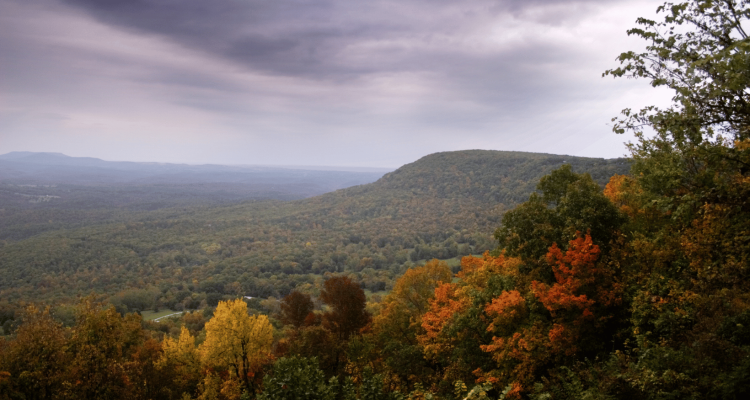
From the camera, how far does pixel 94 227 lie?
166875 millimetres

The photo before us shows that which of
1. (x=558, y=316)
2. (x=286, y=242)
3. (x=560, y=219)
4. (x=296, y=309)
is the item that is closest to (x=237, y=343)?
(x=296, y=309)

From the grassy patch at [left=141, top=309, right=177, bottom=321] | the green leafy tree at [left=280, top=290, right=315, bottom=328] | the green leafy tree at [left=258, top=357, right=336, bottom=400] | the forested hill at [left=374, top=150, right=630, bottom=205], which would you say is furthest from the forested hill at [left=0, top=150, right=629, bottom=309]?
the green leafy tree at [left=258, top=357, right=336, bottom=400]

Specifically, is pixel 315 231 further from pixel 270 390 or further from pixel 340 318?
pixel 270 390

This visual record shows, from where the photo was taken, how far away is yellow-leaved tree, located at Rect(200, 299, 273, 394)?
27.8 metres

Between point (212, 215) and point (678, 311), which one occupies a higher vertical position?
point (678, 311)

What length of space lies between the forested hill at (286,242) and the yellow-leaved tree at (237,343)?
49001 mm

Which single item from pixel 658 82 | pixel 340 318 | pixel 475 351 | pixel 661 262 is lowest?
pixel 340 318

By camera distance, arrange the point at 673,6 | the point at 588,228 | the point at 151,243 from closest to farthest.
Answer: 1. the point at 673,6
2. the point at 588,228
3. the point at 151,243

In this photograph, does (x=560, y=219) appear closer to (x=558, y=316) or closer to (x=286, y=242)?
(x=558, y=316)

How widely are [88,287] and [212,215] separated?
3888 inches

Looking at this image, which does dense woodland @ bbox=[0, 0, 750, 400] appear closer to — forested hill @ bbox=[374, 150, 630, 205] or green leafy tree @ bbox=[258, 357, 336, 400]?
green leafy tree @ bbox=[258, 357, 336, 400]

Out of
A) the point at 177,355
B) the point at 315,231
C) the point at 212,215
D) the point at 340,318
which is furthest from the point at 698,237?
the point at 212,215

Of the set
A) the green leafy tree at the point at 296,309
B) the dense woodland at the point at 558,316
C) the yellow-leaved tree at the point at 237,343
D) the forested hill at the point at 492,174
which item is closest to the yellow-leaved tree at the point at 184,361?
the dense woodland at the point at 558,316

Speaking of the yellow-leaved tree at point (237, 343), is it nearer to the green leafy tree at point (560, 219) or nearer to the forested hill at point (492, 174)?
the green leafy tree at point (560, 219)
